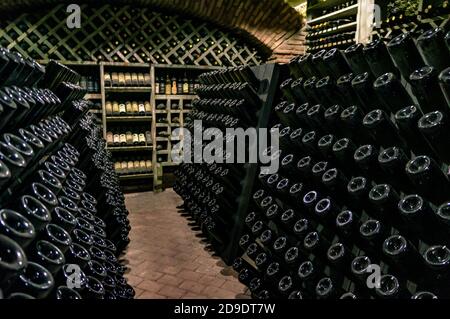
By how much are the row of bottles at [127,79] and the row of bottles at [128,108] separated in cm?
32

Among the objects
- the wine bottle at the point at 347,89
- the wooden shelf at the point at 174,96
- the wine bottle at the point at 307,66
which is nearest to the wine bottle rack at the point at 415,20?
the wine bottle at the point at 307,66

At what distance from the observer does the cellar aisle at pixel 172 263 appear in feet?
9.20

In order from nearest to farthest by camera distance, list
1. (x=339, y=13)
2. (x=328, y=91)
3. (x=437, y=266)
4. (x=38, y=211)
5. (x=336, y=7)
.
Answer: (x=38, y=211) < (x=437, y=266) < (x=328, y=91) < (x=339, y=13) < (x=336, y=7)

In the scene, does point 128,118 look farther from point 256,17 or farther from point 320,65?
point 320,65

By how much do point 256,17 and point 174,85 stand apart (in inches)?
74.8

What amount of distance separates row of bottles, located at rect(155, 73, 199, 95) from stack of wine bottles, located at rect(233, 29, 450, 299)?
3.84m

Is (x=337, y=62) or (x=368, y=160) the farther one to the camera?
(x=337, y=62)

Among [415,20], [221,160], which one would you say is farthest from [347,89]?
[221,160]

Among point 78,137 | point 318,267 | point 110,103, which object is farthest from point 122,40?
point 318,267

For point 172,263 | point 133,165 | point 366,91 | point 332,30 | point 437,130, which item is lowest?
point 172,263

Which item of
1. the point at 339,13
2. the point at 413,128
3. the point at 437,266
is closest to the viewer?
the point at 437,266

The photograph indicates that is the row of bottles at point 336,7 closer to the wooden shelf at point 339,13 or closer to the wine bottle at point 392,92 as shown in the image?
the wooden shelf at point 339,13

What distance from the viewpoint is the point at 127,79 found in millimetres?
5590
